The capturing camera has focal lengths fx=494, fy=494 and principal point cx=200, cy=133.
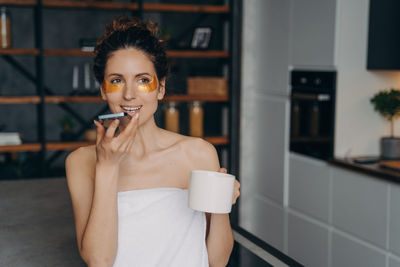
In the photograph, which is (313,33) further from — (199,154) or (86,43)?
(199,154)

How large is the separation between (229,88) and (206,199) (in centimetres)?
297

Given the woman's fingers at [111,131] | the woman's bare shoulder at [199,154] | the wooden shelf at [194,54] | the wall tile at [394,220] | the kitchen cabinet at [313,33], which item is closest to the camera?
the woman's fingers at [111,131]

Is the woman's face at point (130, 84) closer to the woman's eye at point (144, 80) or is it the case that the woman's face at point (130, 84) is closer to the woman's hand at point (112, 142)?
the woman's eye at point (144, 80)

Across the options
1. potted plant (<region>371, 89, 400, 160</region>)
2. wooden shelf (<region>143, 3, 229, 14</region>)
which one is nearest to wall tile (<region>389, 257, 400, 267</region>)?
potted plant (<region>371, 89, 400, 160</region>)

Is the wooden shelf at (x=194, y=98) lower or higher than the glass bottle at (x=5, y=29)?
lower

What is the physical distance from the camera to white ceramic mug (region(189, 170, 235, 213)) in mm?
985

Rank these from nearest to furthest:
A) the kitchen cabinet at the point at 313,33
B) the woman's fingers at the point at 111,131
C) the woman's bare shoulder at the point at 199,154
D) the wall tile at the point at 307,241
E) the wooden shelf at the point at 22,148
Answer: the woman's fingers at the point at 111,131 < the woman's bare shoulder at the point at 199,154 < the kitchen cabinet at the point at 313,33 < the wall tile at the point at 307,241 < the wooden shelf at the point at 22,148

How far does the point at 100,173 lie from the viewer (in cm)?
100

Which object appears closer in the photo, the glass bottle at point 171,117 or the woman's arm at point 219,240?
the woman's arm at point 219,240

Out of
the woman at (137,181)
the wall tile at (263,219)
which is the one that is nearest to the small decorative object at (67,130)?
the wall tile at (263,219)

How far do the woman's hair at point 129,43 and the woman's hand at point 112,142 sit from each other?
9.8 inches

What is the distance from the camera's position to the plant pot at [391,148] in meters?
2.84

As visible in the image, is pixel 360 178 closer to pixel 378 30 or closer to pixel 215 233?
pixel 378 30

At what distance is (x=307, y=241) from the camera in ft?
10.4
